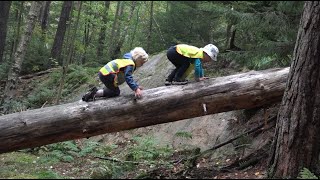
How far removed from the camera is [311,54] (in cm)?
515

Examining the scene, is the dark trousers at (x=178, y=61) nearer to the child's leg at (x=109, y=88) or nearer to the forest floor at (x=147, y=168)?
the child's leg at (x=109, y=88)

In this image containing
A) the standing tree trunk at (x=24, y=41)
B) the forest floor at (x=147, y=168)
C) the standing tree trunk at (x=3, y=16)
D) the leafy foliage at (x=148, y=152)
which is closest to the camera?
the forest floor at (x=147, y=168)

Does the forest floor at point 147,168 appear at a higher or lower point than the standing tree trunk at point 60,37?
lower

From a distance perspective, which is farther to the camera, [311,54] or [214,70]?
[214,70]

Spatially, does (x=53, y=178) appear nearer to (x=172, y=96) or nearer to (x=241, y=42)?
Result: (x=172, y=96)

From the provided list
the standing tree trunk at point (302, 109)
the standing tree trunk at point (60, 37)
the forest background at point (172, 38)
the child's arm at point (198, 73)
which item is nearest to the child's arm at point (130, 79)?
the child's arm at point (198, 73)

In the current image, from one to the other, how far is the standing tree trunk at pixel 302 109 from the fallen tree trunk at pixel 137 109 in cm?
168

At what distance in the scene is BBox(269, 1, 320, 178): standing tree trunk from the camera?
5160 mm

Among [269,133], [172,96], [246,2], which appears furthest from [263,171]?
[246,2]

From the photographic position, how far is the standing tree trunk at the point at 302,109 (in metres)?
5.16

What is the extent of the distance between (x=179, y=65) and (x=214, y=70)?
331 cm

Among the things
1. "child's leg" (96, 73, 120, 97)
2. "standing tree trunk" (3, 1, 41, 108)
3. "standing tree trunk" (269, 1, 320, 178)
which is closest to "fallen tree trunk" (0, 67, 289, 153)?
"child's leg" (96, 73, 120, 97)

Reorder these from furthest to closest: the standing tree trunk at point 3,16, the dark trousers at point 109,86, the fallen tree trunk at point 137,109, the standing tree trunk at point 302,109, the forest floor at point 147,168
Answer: the standing tree trunk at point 3,16, the dark trousers at point 109,86, the fallen tree trunk at point 137,109, the forest floor at point 147,168, the standing tree trunk at point 302,109

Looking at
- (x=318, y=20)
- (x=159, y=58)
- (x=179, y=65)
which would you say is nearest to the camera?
(x=318, y=20)
